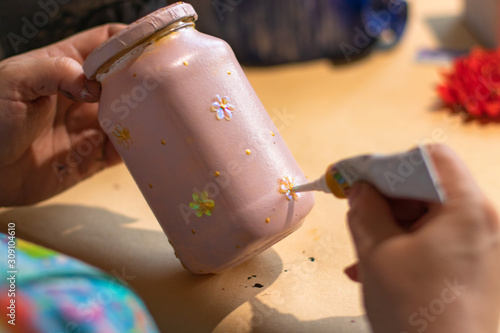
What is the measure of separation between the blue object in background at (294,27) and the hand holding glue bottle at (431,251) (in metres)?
0.93

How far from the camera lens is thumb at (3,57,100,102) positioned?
0.79 m

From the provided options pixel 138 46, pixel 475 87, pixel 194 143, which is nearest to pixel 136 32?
pixel 138 46

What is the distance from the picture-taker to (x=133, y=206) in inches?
39.4

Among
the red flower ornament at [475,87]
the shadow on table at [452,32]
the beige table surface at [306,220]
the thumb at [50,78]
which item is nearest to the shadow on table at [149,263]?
the beige table surface at [306,220]

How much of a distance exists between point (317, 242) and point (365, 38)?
75 centimetres

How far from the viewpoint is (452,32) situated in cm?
158

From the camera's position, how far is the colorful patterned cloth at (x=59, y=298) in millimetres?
430

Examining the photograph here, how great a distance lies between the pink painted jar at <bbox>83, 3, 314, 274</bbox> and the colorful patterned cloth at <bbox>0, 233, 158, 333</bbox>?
0.20 meters

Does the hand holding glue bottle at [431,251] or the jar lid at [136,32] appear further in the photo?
the jar lid at [136,32]

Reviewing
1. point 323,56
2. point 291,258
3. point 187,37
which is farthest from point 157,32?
point 323,56

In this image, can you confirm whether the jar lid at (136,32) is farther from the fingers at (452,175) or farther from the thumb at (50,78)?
the fingers at (452,175)

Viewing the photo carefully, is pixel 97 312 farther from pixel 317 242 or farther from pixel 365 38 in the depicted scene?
pixel 365 38

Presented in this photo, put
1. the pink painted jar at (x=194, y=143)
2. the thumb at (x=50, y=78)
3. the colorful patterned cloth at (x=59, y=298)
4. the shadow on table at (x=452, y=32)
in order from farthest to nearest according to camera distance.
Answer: the shadow on table at (x=452, y=32) < the thumb at (x=50, y=78) < the pink painted jar at (x=194, y=143) < the colorful patterned cloth at (x=59, y=298)

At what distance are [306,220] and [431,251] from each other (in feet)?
1.35
